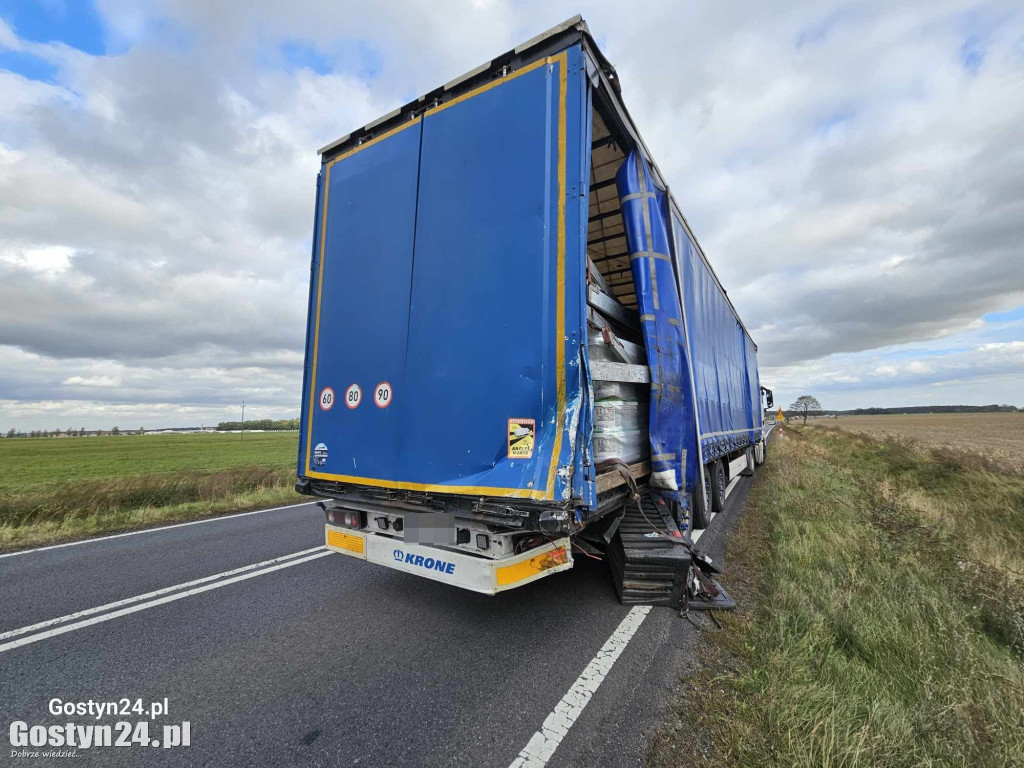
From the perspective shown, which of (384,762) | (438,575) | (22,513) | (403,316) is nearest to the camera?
(384,762)

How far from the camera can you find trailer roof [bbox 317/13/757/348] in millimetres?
2783

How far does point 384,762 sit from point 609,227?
542 centimetres

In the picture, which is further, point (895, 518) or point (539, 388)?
point (895, 518)

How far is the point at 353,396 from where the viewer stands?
343 centimetres

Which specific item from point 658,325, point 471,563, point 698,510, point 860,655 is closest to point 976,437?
point 698,510

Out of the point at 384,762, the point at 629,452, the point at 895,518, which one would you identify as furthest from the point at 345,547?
the point at 895,518

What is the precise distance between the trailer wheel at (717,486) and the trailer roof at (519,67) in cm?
432

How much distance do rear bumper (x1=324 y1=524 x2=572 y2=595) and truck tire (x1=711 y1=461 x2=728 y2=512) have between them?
4.29 meters

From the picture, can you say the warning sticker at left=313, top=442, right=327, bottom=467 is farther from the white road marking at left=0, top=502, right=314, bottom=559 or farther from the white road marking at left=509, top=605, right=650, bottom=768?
the white road marking at left=0, top=502, right=314, bottom=559

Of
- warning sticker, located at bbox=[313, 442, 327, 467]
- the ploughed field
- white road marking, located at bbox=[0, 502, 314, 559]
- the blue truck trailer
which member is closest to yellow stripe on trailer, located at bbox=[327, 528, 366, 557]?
the blue truck trailer

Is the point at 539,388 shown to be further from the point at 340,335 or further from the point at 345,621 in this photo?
the point at 345,621

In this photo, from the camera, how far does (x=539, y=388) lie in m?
2.59

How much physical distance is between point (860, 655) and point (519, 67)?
14.1ft

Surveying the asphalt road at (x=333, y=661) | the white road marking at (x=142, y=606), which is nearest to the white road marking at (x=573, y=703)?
the asphalt road at (x=333, y=661)
